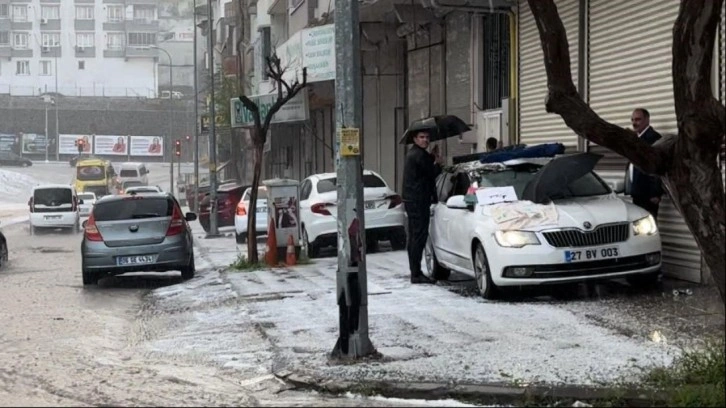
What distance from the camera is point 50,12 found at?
91.5 m

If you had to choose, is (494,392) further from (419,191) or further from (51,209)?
(51,209)

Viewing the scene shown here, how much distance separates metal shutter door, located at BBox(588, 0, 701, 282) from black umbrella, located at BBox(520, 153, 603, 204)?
4.17 ft

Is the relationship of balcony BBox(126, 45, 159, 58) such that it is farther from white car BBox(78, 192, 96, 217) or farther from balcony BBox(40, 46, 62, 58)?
white car BBox(78, 192, 96, 217)

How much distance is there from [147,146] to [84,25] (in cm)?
1293

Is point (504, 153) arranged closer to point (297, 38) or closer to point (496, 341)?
point (496, 341)

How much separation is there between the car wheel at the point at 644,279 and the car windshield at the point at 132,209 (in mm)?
8062

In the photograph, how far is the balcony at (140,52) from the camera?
98.4m

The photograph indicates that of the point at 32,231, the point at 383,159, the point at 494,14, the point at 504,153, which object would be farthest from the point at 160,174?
the point at 504,153

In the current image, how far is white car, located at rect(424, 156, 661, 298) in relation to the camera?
419 inches

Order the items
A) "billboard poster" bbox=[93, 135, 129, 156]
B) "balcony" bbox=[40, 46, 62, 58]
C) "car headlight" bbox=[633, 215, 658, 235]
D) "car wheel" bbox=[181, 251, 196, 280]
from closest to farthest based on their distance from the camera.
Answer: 1. "car headlight" bbox=[633, 215, 658, 235]
2. "car wheel" bbox=[181, 251, 196, 280]
3. "billboard poster" bbox=[93, 135, 129, 156]
4. "balcony" bbox=[40, 46, 62, 58]

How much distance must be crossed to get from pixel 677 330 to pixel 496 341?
1636 millimetres

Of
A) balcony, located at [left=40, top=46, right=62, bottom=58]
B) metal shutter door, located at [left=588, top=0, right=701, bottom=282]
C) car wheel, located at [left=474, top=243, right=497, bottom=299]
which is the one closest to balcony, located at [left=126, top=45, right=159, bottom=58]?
balcony, located at [left=40, top=46, right=62, bottom=58]

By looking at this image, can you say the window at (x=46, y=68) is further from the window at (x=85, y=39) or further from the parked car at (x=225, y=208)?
the parked car at (x=225, y=208)

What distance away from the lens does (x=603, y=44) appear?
14242mm
